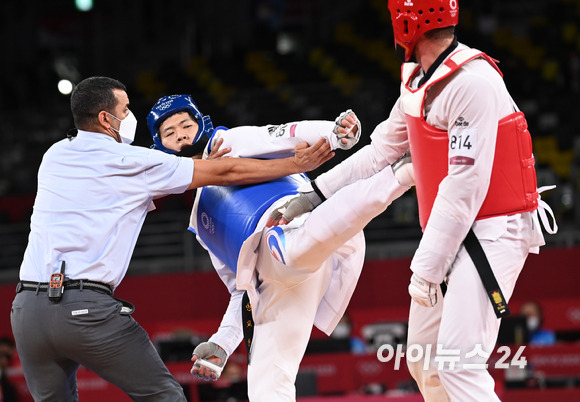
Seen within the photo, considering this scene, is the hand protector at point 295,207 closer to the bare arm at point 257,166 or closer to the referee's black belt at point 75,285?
the bare arm at point 257,166

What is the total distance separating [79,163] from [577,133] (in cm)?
1089

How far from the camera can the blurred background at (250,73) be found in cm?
1141

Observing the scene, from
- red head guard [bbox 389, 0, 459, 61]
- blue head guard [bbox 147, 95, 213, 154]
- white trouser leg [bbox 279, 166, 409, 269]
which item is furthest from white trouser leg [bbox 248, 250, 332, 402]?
red head guard [bbox 389, 0, 459, 61]

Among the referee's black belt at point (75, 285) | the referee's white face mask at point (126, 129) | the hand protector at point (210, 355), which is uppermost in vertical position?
the referee's white face mask at point (126, 129)

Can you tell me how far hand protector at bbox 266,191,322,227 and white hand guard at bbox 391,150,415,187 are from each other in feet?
1.80

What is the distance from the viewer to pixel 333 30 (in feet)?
66.0

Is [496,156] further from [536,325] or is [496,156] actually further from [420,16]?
[536,325]

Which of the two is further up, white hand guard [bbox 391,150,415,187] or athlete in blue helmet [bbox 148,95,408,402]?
white hand guard [bbox 391,150,415,187]

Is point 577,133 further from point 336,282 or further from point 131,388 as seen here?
point 131,388

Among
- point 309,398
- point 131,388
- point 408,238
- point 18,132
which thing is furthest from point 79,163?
point 18,132

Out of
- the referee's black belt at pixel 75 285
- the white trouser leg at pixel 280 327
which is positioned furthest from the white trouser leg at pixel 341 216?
the referee's black belt at pixel 75 285

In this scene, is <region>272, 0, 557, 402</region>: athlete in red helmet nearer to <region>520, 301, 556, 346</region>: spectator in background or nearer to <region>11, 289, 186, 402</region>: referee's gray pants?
<region>11, 289, 186, 402</region>: referee's gray pants

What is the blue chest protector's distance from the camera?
4.49 m

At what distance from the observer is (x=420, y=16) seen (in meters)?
3.56
